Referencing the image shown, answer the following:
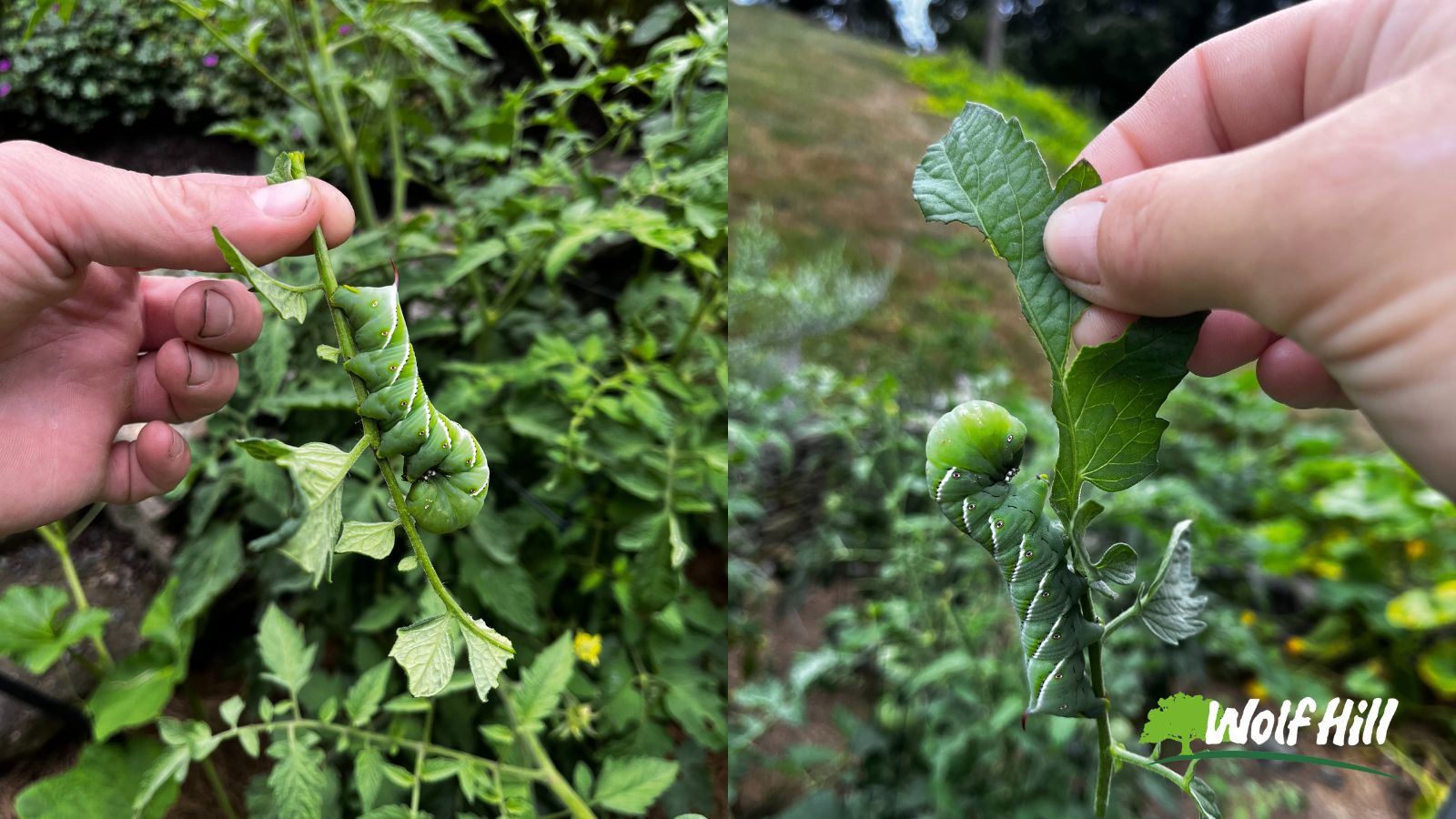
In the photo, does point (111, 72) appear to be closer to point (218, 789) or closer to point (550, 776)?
point (218, 789)

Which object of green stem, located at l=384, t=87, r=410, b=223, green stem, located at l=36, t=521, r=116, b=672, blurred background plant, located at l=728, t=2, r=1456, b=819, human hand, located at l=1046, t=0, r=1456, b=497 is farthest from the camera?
blurred background plant, located at l=728, t=2, r=1456, b=819

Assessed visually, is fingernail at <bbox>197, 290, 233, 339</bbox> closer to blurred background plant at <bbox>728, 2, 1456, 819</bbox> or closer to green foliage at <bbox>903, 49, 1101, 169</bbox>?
blurred background plant at <bbox>728, 2, 1456, 819</bbox>

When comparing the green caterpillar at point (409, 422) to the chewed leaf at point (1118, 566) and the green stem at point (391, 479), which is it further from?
the chewed leaf at point (1118, 566)

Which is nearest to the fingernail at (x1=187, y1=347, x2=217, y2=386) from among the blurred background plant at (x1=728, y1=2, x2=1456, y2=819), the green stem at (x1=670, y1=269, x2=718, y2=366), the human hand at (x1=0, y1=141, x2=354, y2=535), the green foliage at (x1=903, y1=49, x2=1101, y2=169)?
the human hand at (x1=0, y1=141, x2=354, y2=535)

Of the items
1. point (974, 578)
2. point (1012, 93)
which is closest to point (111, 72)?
point (974, 578)

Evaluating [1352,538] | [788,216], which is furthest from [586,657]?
[788,216]
